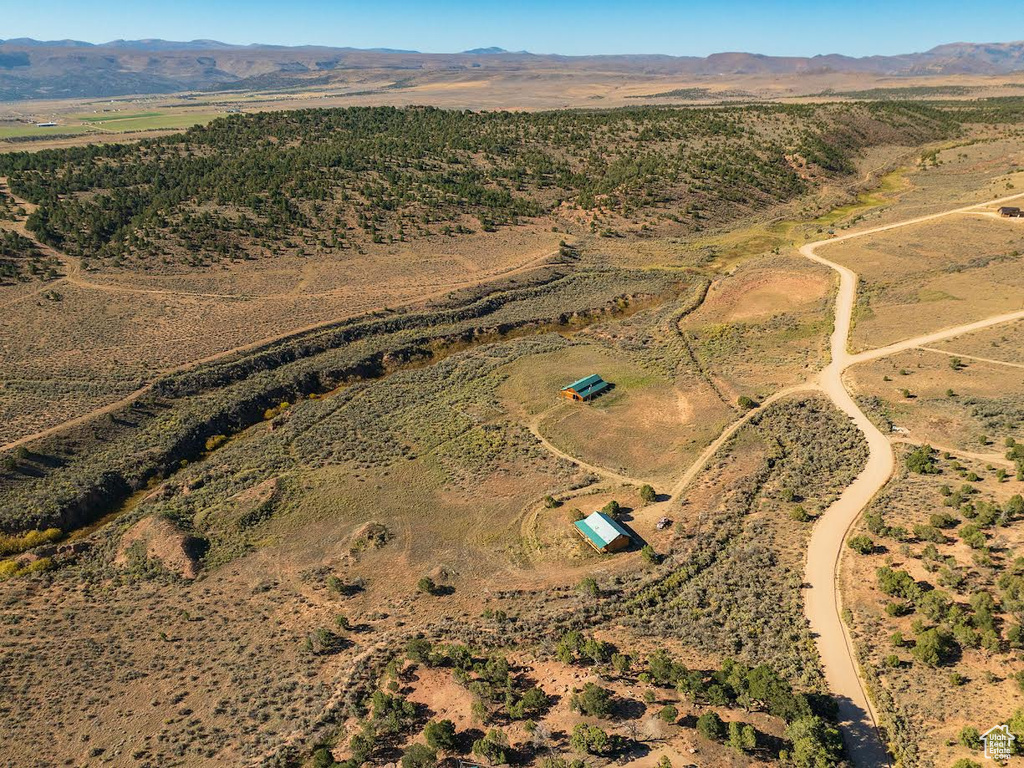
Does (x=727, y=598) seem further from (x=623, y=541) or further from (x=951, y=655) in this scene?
(x=951, y=655)

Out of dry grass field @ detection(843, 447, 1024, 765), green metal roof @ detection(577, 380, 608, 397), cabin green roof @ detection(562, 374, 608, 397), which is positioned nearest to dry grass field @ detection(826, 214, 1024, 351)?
green metal roof @ detection(577, 380, 608, 397)

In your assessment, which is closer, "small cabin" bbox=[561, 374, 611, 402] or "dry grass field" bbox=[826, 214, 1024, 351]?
"small cabin" bbox=[561, 374, 611, 402]

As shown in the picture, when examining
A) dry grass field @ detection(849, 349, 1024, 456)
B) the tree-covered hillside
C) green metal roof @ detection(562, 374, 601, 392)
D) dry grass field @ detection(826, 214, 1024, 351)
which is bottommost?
green metal roof @ detection(562, 374, 601, 392)

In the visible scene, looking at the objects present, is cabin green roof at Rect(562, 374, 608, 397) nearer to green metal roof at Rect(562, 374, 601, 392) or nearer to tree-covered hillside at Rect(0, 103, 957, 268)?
green metal roof at Rect(562, 374, 601, 392)

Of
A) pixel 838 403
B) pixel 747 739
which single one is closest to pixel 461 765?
pixel 747 739

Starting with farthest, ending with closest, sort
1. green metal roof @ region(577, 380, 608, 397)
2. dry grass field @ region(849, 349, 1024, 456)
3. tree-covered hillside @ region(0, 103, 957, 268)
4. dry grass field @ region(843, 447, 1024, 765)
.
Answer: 1. tree-covered hillside @ region(0, 103, 957, 268)
2. green metal roof @ region(577, 380, 608, 397)
3. dry grass field @ region(849, 349, 1024, 456)
4. dry grass field @ region(843, 447, 1024, 765)

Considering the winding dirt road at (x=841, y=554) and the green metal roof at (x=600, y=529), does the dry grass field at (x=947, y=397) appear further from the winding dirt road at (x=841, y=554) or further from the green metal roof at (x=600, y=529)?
the green metal roof at (x=600, y=529)

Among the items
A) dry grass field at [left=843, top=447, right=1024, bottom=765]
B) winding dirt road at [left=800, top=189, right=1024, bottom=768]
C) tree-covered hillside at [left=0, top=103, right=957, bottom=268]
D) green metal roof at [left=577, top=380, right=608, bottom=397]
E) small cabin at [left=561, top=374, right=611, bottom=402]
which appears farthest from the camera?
tree-covered hillside at [left=0, top=103, right=957, bottom=268]
